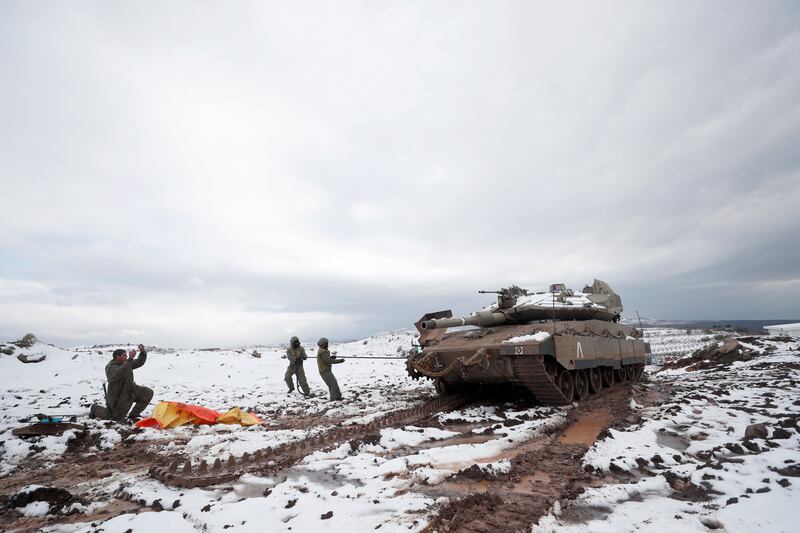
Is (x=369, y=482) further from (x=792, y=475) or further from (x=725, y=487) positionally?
(x=792, y=475)

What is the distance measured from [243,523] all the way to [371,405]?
6758 millimetres

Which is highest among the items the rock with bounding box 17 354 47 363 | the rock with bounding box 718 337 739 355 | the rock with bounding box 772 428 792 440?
the rock with bounding box 17 354 47 363

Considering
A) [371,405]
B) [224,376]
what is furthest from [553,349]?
[224,376]

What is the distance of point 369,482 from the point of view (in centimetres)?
430

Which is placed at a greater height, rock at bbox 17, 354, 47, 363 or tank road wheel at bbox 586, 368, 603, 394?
rock at bbox 17, 354, 47, 363

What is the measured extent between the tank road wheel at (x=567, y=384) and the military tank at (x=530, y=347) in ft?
0.07

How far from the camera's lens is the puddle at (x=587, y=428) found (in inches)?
247

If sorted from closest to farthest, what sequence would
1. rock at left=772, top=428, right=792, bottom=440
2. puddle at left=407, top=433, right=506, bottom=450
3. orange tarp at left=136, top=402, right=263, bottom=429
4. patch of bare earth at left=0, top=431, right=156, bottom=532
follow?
1. patch of bare earth at left=0, top=431, right=156, bottom=532
2. rock at left=772, top=428, right=792, bottom=440
3. puddle at left=407, top=433, right=506, bottom=450
4. orange tarp at left=136, top=402, right=263, bottom=429

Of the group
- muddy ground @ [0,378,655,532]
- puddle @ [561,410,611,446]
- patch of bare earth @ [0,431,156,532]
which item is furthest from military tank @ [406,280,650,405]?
patch of bare earth @ [0,431,156,532]

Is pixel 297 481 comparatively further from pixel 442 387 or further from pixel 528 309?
pixel 528 309

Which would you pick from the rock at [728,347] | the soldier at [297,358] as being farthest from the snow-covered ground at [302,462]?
the rock at [728,347]

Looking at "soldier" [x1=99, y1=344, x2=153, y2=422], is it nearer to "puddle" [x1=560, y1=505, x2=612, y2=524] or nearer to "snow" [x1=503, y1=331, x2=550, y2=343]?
"snow" [x1=503, y1=331, x2=550, y2=343]

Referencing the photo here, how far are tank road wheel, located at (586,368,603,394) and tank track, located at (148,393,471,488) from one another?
19.5 feet

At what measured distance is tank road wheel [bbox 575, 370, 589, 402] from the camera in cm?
1014
